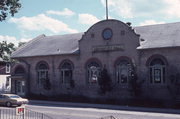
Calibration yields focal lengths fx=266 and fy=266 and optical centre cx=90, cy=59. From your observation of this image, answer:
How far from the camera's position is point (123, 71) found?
2975 centimetres

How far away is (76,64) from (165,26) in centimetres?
1166

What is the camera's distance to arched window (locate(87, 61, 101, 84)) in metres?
31.4

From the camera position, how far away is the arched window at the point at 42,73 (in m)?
35.0

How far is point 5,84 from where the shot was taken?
165ft

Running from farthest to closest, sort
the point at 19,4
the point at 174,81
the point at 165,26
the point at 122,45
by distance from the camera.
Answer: the point at 165,26 < the point at 122,45 < the point at 174,81 < the point at 19,4

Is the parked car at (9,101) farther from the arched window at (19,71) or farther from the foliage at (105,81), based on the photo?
the arched window at (19,71)

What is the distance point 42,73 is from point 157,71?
1536 centimetres

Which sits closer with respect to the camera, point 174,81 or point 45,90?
point 174,81

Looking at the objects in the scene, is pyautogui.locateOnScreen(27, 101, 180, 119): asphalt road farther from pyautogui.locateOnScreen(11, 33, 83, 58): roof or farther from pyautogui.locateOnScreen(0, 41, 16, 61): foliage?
pyautogui.locateOnScreen(11, 33, 83, 58): roof

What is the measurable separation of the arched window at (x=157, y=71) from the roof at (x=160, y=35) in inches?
68.1

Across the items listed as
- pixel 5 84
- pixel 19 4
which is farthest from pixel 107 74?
pixel 5 84

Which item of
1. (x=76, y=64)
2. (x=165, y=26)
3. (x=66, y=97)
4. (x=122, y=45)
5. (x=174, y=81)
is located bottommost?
(x=66, y=97)

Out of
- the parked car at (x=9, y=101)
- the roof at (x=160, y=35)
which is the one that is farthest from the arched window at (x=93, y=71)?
the parked car at (x=9, y=101)

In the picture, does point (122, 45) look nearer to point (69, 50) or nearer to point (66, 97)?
point (69, 50)
